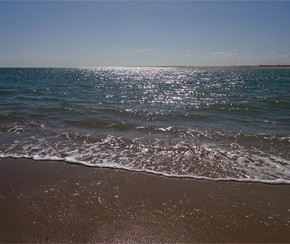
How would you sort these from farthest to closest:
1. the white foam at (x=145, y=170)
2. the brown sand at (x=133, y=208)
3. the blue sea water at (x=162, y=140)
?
the blue sea water at (x=162, y=140) < the white foam at (x=145, y=170) < the brown sand at (x=133, y=208)

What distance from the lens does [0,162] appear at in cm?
716

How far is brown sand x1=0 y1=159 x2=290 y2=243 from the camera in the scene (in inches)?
161

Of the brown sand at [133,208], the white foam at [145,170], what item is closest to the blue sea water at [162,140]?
the white foam at [145,170]

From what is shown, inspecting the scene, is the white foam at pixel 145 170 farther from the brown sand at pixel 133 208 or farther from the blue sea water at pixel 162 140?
the brown sand at pixel 133 208

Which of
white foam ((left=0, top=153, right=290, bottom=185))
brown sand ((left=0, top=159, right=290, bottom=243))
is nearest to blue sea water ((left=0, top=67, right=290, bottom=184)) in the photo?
white foam ((left=0, top=153, right=290, bottom=185))

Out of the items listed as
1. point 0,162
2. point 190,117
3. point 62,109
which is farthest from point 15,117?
point 190,117

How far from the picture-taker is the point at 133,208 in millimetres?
4871

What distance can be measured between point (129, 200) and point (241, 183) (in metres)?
2.61

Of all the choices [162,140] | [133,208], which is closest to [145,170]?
[133,208]

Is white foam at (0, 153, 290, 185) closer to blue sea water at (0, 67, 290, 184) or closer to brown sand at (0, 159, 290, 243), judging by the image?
blue sea water at (0, 67, 290, 184)

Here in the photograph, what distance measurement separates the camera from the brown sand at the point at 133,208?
161 inches

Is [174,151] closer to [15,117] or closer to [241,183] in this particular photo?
[241,183]

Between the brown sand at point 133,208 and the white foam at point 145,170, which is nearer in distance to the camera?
the brown sand at point 133,208

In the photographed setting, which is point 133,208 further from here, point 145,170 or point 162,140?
point 162,140
